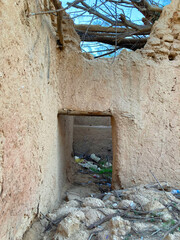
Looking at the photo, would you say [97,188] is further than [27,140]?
Yes

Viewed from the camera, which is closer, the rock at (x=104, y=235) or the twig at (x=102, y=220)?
the rock at (x=104, y=235)

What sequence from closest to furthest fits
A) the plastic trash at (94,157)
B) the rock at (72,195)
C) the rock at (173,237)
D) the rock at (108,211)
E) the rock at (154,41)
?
the rock at (173,237), the rock at (108,211), the rock at (154,41), the rock at (72,195), the plastic trash at (94,157)

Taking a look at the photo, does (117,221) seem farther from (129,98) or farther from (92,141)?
(92,141)

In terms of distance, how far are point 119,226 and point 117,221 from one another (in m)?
0.04

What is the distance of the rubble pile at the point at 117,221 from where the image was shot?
5.20 ft

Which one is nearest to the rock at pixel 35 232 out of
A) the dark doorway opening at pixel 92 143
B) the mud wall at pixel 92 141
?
the dark doorway opening at pixel 92 143

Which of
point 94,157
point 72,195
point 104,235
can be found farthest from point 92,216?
point 94,157

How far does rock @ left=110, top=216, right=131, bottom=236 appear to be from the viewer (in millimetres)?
1569

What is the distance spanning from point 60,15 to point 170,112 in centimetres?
168

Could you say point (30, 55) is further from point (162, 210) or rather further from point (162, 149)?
point (162, 149)

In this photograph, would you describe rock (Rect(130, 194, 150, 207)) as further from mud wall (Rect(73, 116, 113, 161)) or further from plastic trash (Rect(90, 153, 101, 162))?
mud wall (Rect(73, 116, 113, 161))

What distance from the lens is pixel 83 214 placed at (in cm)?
180

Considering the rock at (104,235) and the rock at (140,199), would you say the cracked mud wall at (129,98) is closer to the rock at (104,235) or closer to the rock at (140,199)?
the rock at (140,199)

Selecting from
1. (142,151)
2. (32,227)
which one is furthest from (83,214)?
(142,151)
